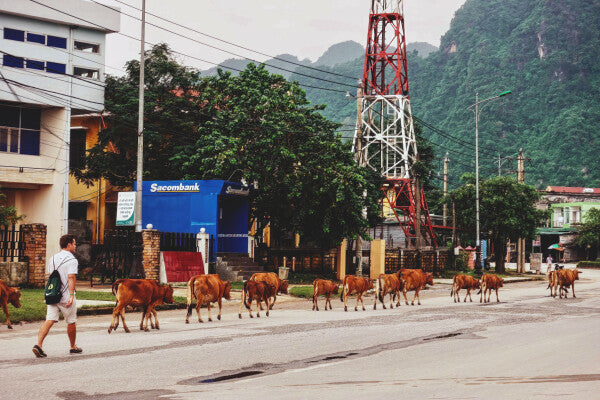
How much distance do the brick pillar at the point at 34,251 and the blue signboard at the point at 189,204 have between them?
9.62 m

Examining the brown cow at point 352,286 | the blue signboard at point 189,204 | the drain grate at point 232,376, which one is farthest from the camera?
the blue signboard at point 189,204

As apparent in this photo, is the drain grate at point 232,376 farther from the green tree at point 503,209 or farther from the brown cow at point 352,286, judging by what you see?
the green tree at point 503,209

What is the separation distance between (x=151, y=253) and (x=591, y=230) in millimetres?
72408

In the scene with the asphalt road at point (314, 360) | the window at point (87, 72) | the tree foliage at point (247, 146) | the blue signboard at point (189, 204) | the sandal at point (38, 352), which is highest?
the window at point (87, 72)

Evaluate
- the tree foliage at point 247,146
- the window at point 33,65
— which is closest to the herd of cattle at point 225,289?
→ the tree foliage at point 247,146

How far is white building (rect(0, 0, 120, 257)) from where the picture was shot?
115 feet

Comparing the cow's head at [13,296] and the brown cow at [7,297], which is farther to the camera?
the cow's head at [13,296]

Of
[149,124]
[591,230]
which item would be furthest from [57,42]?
[591,230]

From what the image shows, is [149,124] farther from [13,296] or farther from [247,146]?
[13,296]

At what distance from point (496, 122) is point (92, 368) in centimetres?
10736

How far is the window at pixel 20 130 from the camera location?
118 feet

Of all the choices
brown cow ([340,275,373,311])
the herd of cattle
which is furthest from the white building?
brown cow ([340,275,373,311])

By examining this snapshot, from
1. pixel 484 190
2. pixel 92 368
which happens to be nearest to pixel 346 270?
pixel 484 190

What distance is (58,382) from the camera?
9.71m
